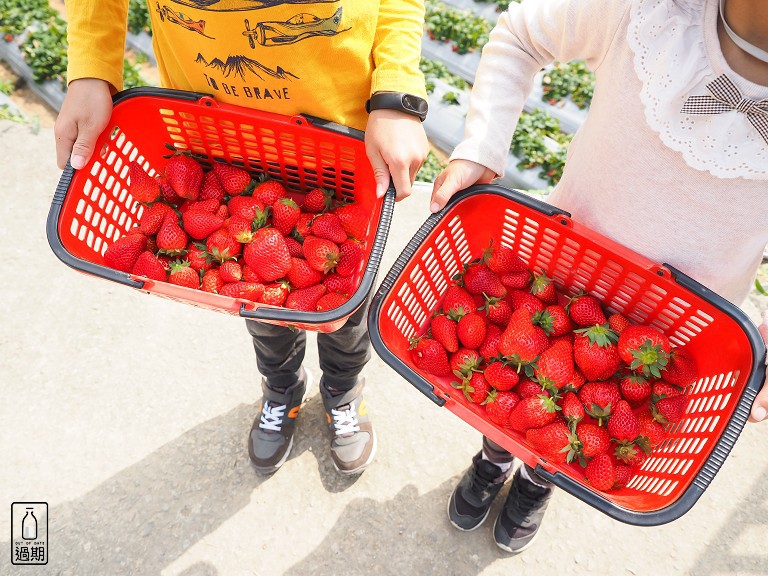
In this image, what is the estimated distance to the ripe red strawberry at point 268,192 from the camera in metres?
1.49

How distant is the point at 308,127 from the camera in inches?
51.1

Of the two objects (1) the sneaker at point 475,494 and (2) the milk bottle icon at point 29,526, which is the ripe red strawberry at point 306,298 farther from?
(2) the milk bottle icon at point 29,526

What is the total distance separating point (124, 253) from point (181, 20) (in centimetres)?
56

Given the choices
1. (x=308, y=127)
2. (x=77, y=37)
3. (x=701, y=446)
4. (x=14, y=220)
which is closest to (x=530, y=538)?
(x=701, y=446)

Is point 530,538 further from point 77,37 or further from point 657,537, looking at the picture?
point 77,37

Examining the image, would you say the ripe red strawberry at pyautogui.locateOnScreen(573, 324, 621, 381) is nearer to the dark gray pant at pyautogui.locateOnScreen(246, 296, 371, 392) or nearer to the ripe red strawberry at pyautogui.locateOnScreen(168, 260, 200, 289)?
the dark gray pant at pyautogui.locateOnScreen(246, 296, 371, 392)

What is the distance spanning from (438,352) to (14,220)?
2087 millimetres

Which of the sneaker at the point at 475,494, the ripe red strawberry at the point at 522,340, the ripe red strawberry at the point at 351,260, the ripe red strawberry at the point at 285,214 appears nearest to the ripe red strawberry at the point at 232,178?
the ripe red strawberry at the point at 285,214

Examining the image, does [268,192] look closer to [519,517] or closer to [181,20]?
[181,20]

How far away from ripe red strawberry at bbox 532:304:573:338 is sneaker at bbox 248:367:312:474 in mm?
847

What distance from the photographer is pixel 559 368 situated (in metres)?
1.33

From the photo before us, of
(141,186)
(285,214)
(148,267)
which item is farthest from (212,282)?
(141,186)

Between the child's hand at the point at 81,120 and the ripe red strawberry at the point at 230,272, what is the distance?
391 millimetres

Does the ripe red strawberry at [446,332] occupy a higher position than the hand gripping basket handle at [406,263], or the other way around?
the hand gripping basket handle at [406,263]
